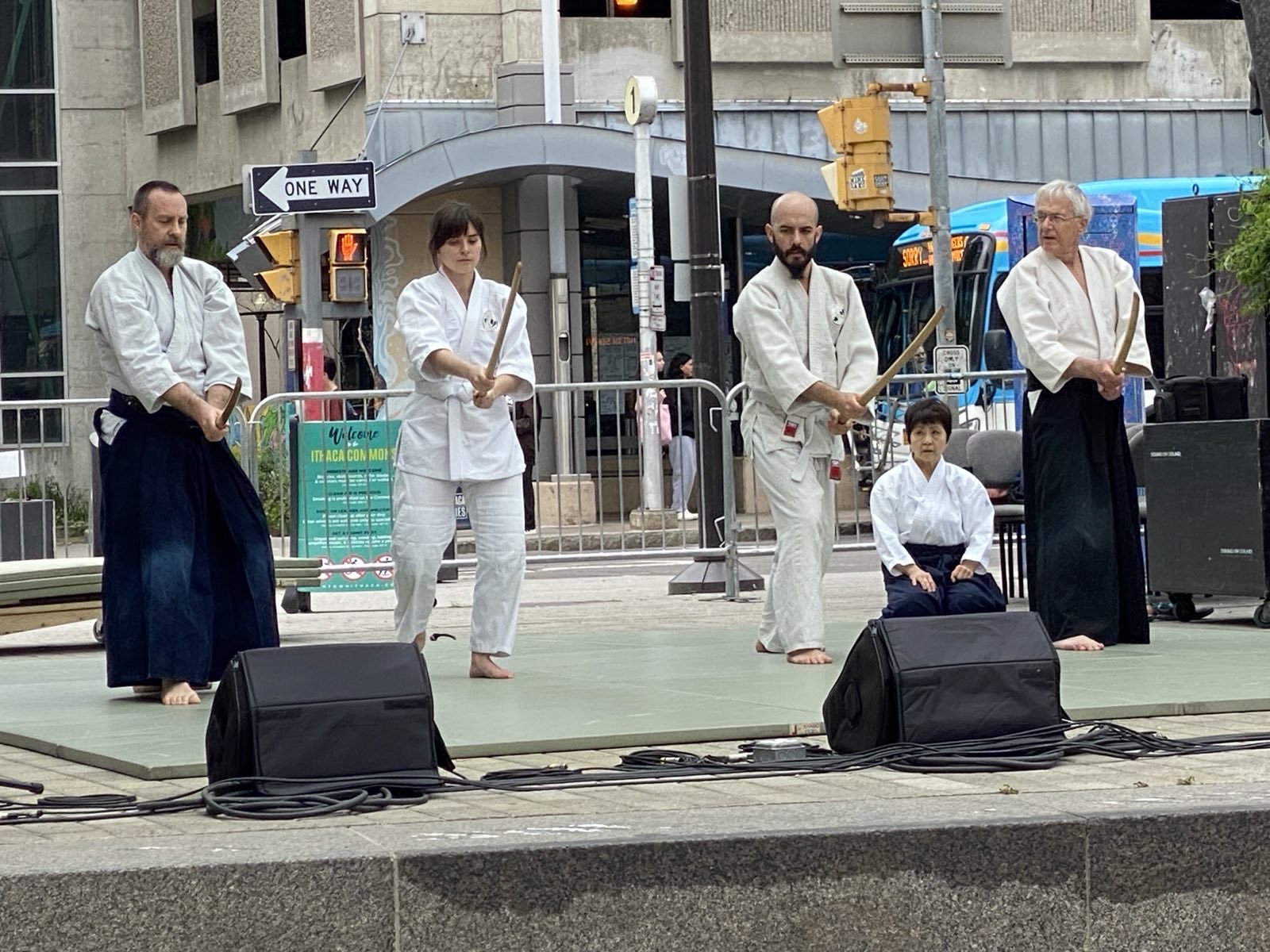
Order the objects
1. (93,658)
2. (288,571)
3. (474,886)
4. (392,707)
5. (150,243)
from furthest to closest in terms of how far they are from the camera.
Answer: (288,571)
(93,658)
(150,243)
(392,707)
(474,886)

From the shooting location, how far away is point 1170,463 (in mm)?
11258

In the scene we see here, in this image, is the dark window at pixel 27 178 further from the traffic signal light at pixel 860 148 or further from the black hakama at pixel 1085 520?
the black hakama at pixel 1085 520

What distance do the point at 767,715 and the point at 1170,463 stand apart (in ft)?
14.9

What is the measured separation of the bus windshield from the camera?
2372 centimetres

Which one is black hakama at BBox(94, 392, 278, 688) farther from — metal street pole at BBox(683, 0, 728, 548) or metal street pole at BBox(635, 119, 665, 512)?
metal street pole at BBox(635, 119, 665, 512)

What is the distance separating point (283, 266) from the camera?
842 inches

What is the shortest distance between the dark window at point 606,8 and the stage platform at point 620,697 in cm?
1887

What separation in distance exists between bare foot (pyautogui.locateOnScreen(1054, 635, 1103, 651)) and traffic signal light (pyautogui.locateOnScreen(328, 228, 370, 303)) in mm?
10391

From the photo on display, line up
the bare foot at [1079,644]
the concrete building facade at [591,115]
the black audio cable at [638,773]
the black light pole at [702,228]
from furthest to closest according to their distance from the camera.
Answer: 1. the concrete building facade at [591,115]
2. the black light pole at [702,228]
3. the bare foot at [1079,644]
4. the black audio cable at [638,773]

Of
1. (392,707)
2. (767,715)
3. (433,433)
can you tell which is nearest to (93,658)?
(433,433)

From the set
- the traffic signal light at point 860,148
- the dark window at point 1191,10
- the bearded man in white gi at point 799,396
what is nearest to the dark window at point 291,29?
the dark window at point 1191,10

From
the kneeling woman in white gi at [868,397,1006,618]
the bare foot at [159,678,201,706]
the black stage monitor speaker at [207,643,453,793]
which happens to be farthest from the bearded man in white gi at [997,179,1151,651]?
the black stage monitor speaker at [207,643,453,793]

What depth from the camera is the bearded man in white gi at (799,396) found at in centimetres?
924

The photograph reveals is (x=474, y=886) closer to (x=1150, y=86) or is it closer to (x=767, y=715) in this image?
(x=767, y=715)
